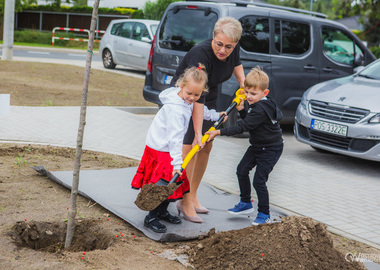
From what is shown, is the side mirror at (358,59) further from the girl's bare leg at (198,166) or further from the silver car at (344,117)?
the girl's bare leg at (198,166)

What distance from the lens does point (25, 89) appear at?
1261cm

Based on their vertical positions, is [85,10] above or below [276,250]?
above

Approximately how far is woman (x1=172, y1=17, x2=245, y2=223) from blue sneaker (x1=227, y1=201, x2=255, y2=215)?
25cm

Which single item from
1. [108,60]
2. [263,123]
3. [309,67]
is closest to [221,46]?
[263,123]

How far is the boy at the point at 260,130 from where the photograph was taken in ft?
14.9

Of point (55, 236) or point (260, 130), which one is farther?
point (260, 130)

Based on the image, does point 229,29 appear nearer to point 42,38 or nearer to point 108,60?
point 108,60

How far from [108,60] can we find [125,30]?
1.59 meters

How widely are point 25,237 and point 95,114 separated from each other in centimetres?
594

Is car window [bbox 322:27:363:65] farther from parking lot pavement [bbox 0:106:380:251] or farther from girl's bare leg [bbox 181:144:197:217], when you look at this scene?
girl's bare leg [bbox 181:144:197:217]

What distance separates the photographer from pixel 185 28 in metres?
8.95

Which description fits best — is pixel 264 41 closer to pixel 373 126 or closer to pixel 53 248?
pixel 373 126

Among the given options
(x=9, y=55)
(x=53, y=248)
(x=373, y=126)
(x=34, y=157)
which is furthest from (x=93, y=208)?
(x=9, y=55)

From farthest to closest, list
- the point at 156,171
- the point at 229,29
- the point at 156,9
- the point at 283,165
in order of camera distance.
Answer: the point at 156,9
the point at 283,165
the point at 229,29
the point at 156,171
